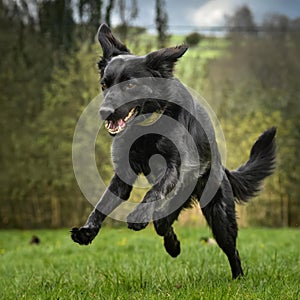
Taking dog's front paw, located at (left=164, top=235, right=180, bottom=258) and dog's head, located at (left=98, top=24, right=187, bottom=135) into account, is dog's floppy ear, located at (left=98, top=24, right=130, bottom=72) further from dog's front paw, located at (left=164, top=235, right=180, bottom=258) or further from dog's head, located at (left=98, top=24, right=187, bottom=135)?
dog's front paw, located at (left=164, top=235, right=180, bottom=258)

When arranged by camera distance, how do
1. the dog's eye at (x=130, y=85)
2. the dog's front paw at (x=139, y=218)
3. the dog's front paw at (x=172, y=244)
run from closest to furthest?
the dog's front paw at (x=139, y=218)
the dog's eye at (x=130, y=85)
the dog's front paw at (x=172, y=244)

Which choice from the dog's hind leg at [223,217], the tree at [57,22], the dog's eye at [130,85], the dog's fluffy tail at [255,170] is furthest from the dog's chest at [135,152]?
Result: the tree at [57,22]

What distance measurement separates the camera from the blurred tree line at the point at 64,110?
15.8 m

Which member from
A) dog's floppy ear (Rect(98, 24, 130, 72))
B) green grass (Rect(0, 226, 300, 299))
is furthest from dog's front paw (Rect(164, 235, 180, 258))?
dog's floppy ear (Rect(98, 24, 130, 72))

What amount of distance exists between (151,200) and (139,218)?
6.9 inches

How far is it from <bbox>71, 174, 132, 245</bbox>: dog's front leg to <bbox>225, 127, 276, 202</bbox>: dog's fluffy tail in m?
1.18

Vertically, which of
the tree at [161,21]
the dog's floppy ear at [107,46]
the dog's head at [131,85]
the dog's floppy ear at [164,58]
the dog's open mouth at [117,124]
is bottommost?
the dog's open mouth at [117,124]

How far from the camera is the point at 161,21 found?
1647 centimetres

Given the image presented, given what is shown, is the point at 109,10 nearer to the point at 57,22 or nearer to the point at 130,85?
the point at 57,22

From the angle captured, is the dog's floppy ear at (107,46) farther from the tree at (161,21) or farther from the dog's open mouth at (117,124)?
the tree at (161,21)

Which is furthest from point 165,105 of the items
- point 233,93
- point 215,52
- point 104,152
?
point 215,52

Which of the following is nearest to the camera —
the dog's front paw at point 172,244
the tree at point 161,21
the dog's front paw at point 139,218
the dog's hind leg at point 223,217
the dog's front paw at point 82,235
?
the dog's front paw at point 139,218

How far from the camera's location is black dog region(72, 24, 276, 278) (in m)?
3.23

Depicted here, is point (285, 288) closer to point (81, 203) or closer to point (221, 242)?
point (221, 242)
